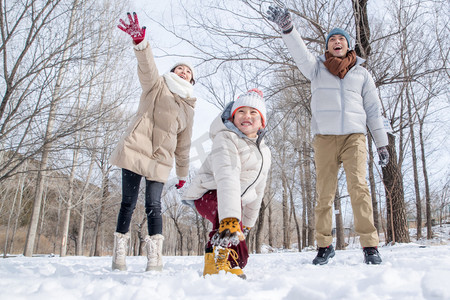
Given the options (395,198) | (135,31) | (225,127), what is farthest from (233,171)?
(395,198)

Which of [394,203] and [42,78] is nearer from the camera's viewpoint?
[42,78]

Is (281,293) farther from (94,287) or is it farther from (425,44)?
(425,44)

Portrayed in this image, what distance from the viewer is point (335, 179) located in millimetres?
2701

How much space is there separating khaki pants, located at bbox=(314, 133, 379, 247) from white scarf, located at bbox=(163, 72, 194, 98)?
1.26 m

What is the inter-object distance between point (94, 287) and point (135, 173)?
1378 mm

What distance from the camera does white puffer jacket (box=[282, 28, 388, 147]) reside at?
2.66 m

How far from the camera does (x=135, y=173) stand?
8.43 feet

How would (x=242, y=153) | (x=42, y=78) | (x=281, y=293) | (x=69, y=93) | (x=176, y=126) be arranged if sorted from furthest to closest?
(x=69, y=93) → (x=42, y=78) → (x=176, y=126) → (x=242, y=153) → (x=281, y=293)

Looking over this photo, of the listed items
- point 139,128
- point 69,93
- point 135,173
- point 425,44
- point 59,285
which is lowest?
point 59,285

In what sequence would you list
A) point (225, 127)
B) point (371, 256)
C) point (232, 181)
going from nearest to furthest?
point (232, 181) < point (225, 127) < point (371, 256)

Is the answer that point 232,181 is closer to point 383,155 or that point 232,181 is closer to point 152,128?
point 152,128

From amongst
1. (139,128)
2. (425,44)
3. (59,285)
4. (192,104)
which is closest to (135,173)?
(139,128)

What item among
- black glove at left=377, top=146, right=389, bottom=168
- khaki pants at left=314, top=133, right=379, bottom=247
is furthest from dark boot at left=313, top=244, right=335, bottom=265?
black glove at left=377, top=146, right=389, bottom=168

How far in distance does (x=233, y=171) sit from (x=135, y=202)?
41.0 inches
